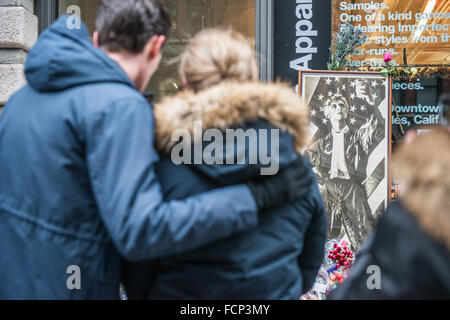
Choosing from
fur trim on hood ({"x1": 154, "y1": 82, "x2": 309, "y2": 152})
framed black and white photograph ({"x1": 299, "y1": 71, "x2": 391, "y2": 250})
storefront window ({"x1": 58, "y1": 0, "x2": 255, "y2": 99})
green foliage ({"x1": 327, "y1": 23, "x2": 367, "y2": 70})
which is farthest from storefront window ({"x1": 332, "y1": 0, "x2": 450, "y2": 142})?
fur trim on hood ({"x1": 154, "y1": 82, "x2": 309, "y2": 152})

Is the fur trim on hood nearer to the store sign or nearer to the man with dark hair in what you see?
the man with dark hair

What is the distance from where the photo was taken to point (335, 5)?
12.7 ft

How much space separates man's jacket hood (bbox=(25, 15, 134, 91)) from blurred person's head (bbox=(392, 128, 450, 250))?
35.6 inches

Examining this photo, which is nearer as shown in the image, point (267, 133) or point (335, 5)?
point (267, 133)

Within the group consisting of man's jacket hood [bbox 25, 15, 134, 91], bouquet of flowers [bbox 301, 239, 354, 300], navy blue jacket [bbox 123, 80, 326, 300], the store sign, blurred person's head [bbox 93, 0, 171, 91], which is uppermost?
the store sign

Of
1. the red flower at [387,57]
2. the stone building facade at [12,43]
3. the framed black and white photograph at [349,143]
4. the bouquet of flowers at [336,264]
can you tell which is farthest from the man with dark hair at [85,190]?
the red flower at [387,57]

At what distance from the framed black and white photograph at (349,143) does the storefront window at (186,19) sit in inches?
36.0

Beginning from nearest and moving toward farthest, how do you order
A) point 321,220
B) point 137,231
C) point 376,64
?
point 137,231 < point 321,220 < point 376,64

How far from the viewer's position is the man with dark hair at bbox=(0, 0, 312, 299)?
1196mm

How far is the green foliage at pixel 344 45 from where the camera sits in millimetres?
3723
